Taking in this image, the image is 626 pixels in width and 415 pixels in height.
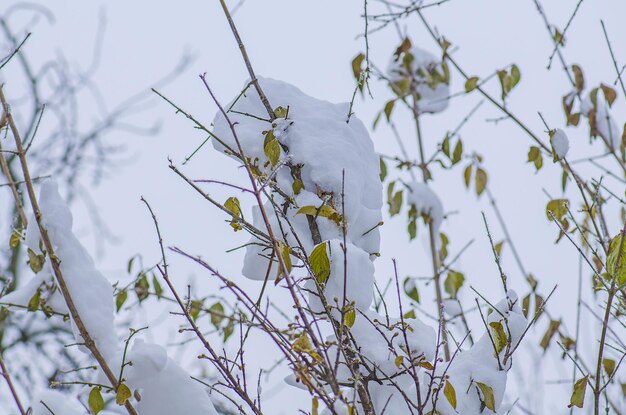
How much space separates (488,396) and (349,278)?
0.42 m

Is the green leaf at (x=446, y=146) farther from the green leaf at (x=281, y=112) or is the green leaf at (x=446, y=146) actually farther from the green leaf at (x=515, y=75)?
the green leaf at (x=281, y=112)

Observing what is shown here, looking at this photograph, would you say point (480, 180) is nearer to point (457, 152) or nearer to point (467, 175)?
point (467, 175)

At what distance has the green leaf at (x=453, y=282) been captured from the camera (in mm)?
2676

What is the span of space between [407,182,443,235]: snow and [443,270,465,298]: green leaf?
0.30m

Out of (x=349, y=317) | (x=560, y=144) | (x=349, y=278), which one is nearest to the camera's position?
(x=349, y=317)

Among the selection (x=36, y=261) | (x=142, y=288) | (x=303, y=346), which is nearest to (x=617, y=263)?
(x=303, y=346)

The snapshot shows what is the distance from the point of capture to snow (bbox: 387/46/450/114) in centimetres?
293

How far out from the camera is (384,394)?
5.16 ft

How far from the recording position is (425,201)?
2855mm

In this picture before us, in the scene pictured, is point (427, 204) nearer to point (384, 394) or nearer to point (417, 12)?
point (417, 12)

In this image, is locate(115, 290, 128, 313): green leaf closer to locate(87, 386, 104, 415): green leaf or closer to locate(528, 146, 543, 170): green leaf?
locate(87, 386, 104, 415): green leaf

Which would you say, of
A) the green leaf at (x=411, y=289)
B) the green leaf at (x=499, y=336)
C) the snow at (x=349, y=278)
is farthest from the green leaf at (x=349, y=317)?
the green leaf at (x=411, y=289)

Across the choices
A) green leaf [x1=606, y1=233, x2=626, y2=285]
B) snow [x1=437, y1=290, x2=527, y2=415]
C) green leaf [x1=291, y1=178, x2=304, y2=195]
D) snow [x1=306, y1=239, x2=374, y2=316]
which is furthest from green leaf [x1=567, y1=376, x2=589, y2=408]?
green leaf [x1=291, y1=178, x2=304, y2=195]

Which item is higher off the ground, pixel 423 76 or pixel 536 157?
pixel 423 76
